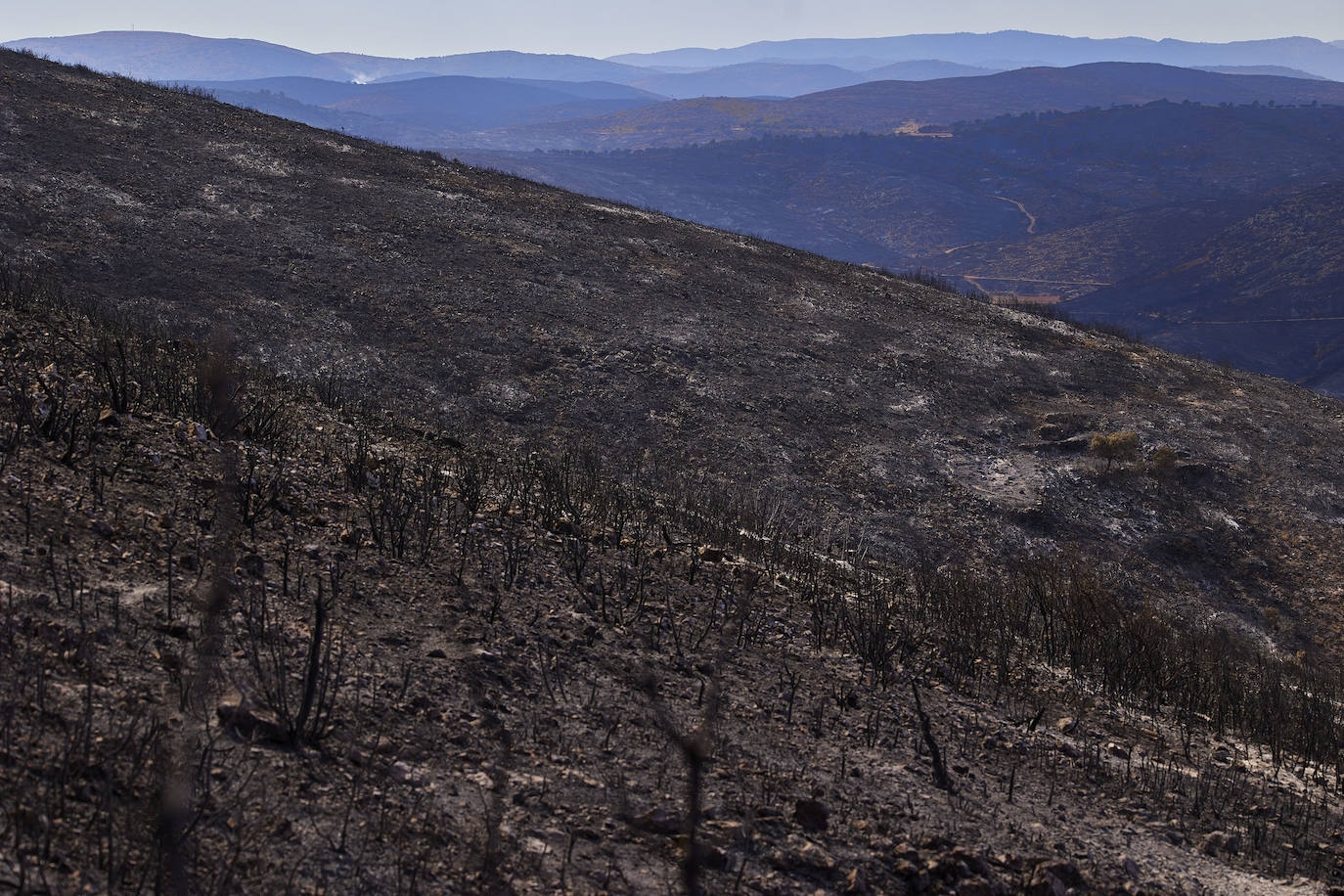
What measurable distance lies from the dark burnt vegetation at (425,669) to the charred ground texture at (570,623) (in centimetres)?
2

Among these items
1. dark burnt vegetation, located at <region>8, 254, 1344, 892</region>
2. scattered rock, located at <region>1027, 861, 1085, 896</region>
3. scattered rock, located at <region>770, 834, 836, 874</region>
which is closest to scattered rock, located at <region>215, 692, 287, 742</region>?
dark burnt vegetation, located at <region>8, 254, 1344, 892</region>

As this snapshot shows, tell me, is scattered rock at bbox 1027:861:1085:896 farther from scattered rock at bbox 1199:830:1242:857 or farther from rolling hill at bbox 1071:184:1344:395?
rolling hill at bbox 1071:184:1344:395

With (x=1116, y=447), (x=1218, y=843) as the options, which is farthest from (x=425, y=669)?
(x=1116, y=447)

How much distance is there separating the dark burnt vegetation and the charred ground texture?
25 mm

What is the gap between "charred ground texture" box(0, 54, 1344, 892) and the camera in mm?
3111

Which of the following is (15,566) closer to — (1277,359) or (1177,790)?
(1177,790)

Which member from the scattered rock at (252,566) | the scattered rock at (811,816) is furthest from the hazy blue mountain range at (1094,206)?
the scattered rock at (252,566)

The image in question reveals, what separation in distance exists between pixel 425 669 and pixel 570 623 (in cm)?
111

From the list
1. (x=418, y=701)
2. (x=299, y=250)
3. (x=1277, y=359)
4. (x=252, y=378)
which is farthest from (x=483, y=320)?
(x=1277, y=359)

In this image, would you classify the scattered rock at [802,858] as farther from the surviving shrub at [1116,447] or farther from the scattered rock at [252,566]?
the surviving shrub at [1116,447]

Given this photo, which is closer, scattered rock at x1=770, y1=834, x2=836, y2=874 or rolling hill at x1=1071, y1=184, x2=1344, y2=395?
scattered rock at x1=770, y1=834, x2=836, y2=874

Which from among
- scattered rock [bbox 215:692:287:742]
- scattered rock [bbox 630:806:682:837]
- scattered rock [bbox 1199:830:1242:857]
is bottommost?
scattered rock [bbox 1199:830:1242:857]

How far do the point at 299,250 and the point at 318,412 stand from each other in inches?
358

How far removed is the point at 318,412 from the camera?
28.4 ft
